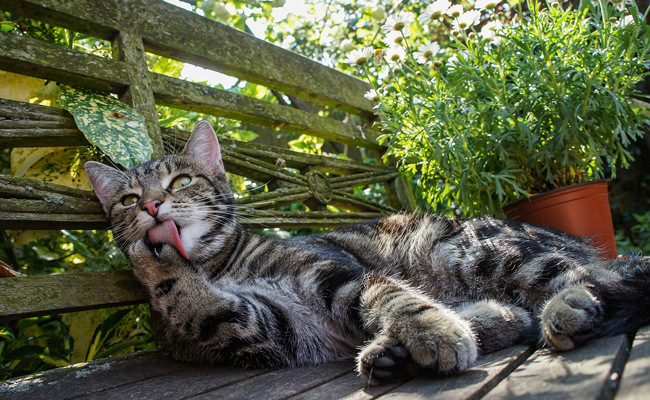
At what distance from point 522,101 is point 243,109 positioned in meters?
1.44

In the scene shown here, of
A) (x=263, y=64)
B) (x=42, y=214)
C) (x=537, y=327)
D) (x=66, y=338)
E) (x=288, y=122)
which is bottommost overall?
(x=537, y=327)

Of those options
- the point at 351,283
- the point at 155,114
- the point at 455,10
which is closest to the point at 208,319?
the point at 351,283

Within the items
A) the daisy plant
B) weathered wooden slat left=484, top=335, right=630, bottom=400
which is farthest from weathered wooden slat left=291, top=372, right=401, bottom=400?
the daisy plant

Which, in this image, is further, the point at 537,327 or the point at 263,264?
the point at 263,264

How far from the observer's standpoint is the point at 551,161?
262 centimetres

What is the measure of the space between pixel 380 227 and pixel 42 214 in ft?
4.91

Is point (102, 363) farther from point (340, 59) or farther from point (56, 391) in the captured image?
point (340, 59)

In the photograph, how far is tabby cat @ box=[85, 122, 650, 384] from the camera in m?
1.28

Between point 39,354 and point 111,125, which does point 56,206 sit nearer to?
point 111,125

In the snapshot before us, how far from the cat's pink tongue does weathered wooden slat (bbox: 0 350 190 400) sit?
0.40 m

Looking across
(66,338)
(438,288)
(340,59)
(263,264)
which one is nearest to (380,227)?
(438,288)

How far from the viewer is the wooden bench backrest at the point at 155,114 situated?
1741 mm

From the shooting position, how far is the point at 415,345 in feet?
3.95

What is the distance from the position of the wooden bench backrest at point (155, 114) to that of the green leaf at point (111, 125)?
0.07 metres
